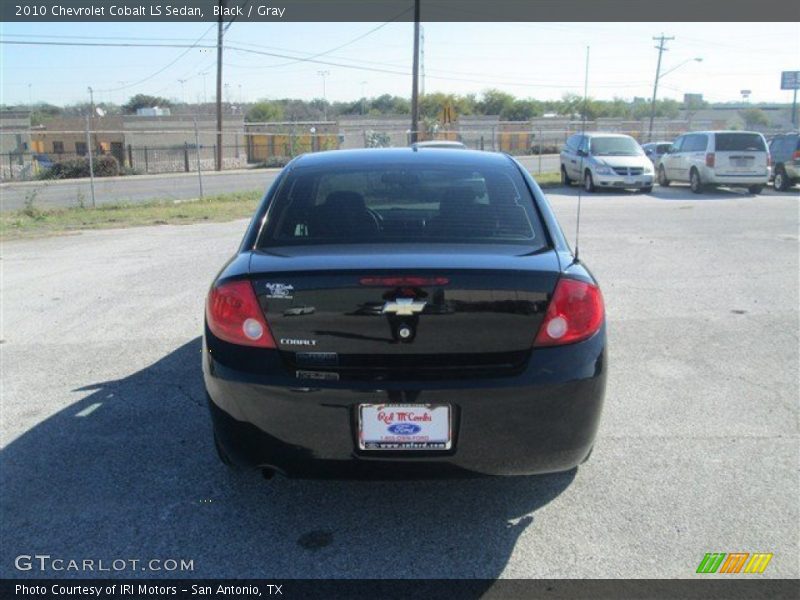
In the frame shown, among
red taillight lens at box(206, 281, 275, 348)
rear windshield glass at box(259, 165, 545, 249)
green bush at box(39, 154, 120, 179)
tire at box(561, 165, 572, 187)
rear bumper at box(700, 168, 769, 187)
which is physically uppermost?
rear windshield glass at box(259, 165, 545, 249)

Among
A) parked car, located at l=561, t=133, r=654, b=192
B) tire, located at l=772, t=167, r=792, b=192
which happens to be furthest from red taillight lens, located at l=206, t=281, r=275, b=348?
tire, located at l=772, t=167, r=792, b=192

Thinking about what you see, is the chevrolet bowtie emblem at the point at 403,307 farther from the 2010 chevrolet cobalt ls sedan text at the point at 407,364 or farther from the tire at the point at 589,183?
the tire at the point at 589,183

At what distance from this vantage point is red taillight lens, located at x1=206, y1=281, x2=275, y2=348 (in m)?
3.09

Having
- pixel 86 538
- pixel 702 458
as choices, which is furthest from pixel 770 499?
pixel 86 538

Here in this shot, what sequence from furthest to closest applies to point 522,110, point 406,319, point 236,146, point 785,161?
point 522,110
point 236,146
point 785,161
point 406,319

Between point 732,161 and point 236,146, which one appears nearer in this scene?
point 732,161

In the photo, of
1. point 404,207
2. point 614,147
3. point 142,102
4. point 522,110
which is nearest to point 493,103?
point 522,110

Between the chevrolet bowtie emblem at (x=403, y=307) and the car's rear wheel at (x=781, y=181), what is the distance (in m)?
21.7

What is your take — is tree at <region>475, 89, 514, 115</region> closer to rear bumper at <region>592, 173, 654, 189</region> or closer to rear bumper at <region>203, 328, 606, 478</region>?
rear bumper at <region>592, 173, 654, 189</region>

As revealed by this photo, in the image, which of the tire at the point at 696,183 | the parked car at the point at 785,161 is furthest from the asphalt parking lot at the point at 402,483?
the parked car at the point at 785,161

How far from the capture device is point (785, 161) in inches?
846

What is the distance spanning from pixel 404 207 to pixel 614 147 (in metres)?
19.0

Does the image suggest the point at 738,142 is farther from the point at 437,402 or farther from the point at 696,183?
the point at 437,402

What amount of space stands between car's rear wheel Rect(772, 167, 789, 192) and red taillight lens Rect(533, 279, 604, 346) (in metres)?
21.2
